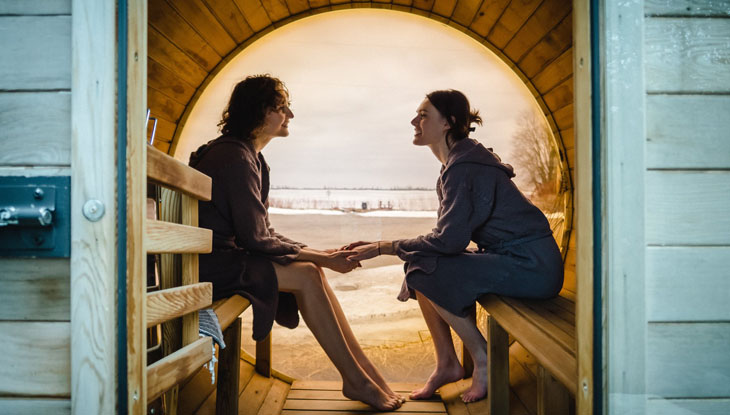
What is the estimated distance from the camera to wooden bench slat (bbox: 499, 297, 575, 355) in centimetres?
124

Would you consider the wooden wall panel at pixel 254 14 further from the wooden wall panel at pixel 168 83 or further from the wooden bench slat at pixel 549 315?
the wooden bench slat at pixel 549 315

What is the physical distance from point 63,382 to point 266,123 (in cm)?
145

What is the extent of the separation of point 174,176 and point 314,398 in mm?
1558

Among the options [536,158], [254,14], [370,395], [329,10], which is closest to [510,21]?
[536,158]

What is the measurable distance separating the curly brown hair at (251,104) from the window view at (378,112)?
1.80ft

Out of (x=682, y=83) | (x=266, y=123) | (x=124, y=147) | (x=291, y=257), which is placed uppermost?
(x=266, y=123)

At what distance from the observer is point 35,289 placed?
0.85 meters

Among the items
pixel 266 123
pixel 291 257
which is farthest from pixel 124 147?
pixel 266 123

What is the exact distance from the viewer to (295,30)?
267 cm

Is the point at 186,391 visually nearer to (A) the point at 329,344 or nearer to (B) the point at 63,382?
(A) the point at 329,344

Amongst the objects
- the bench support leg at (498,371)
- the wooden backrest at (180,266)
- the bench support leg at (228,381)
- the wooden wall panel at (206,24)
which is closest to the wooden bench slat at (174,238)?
the wooden backrest at (180,266)

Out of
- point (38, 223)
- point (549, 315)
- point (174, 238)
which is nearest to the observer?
point (38, 223)

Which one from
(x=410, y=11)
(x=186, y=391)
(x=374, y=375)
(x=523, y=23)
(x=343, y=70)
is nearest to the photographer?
(x=186, y=391)

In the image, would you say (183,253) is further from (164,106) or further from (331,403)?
(164,106)
